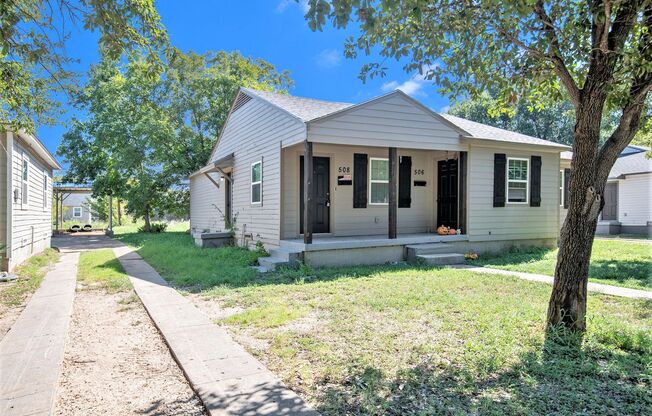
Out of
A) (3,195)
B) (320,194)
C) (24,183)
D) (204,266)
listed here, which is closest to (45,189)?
(24,183)

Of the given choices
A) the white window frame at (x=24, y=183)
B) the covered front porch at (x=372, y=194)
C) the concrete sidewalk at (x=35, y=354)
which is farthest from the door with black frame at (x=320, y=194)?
the white window frame at (x=24, y=183)

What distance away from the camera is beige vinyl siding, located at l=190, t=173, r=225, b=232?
48.2ft

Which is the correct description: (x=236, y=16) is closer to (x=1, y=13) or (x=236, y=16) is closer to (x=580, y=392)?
(x=1, y=13)

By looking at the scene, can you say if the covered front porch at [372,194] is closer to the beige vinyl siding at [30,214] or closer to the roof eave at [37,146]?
the roof eave at [37,146]

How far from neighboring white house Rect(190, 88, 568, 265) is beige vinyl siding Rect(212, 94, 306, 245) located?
3 cm

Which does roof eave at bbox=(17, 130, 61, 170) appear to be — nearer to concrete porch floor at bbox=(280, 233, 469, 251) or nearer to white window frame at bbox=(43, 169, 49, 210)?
white window frame at bbox=(43, 169, 49, 210)

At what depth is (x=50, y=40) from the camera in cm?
491

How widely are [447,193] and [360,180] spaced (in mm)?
2662

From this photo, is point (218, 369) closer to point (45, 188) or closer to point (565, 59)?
point (565, 59)

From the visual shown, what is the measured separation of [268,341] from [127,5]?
3.42 meters

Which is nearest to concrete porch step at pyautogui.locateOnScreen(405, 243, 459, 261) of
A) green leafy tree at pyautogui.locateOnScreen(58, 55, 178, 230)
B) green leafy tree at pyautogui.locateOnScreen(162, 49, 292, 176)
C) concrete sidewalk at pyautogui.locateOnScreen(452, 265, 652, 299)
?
concrete sidewalk at pyautogui.locateOnScreen(452, 265, 652, 299)

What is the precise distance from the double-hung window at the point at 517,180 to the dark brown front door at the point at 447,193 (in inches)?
56.8

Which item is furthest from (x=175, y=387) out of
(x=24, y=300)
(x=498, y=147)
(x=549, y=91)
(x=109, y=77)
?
(x=109, y=77)

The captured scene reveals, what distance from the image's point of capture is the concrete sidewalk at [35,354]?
2.76m
